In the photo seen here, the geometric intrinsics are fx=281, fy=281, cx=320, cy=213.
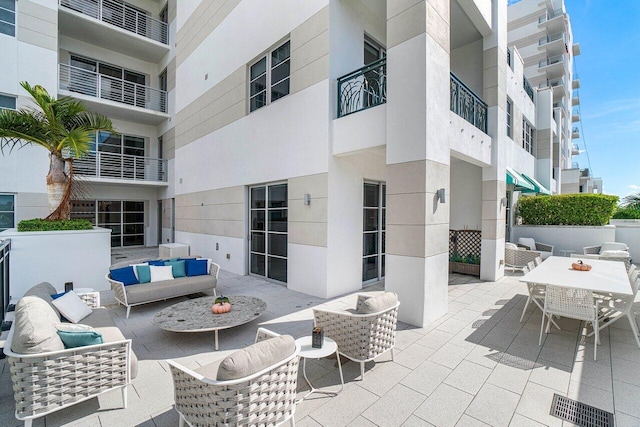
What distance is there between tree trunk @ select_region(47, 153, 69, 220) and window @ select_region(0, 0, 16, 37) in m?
7.47

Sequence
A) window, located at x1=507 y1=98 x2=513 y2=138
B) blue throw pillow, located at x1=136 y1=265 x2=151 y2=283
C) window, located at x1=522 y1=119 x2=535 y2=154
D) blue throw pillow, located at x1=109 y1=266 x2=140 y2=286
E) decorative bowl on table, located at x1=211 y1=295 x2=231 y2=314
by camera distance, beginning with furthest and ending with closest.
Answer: window, located at x1=522 y1=119 x2=535 y2=154, window, located at x1=507 y1=98 x2=513 y2=138, blue throw pillow, located at x1=136 y1=265 x2=151 y2=283, blue throw pillow, located at x1=109 y1=266 x2=140 y2=286, decorative bowl on table, located at x1=211 y1=295 x2=231 y2=314

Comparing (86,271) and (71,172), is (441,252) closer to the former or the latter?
(86,271)

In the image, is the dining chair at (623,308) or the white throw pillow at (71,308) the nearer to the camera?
the white throw pillow at (71,308)

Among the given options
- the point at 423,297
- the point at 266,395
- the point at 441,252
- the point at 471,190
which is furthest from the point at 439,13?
the point at 266,395

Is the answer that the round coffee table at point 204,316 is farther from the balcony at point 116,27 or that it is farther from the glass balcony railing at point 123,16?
the glass balcony railing at point 123,16

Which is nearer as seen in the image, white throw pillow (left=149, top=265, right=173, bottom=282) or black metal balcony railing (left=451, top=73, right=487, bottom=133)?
white throw pillow (left=149, top=265, right=173, bottom=282)

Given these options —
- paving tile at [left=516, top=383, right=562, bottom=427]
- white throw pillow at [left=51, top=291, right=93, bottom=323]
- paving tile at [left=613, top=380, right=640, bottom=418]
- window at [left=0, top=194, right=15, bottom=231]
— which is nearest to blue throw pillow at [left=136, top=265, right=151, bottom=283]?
white throw pillow at [left=51, top=291, right=93, bottom=323]

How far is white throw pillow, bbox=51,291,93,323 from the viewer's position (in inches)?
153

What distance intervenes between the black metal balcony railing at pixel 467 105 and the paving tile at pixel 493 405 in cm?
549

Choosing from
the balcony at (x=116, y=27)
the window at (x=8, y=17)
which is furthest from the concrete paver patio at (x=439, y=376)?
the balcony at (x=116, y=27)

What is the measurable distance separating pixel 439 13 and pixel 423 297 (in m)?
5.27

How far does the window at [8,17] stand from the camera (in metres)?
9.88

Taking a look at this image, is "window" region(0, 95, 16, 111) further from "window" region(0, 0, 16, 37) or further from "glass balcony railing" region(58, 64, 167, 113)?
"window" region(0, 0, 16, 37)

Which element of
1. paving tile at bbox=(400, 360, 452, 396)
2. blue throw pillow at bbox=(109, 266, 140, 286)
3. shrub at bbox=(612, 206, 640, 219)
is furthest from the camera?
shrub at bbox=(612, 206, 640, 219)
